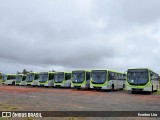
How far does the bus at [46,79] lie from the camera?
4419cm

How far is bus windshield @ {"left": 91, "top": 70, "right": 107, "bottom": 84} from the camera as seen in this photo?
33341 millimetres

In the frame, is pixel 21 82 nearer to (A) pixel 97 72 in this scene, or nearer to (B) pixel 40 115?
(A) pixel 97 72

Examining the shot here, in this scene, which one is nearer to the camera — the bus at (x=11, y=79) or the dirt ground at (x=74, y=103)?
the dirt ground at (x=74, y=103)

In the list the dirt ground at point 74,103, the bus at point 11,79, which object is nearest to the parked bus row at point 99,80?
the bus at point 11,79

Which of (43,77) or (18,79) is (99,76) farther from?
(18,79)

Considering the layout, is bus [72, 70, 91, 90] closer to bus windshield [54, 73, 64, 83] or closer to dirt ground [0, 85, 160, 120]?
bus windshield [54, 73, 64, 83]

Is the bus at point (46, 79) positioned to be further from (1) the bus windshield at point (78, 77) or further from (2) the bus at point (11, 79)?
(2) the bus at point (11, 79)

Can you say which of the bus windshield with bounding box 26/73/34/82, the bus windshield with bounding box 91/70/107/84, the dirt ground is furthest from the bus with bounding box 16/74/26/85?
the dirt ground

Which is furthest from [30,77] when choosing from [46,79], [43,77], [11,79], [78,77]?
[78,77]

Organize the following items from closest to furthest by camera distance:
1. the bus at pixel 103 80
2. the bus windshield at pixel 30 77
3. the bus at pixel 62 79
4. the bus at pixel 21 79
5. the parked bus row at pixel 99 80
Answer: the parked bus row at pixel 99 80 < the bus at pixel 103 80 < the bus at pixel 62 79 < the bus windshield at pixel 30 77 < the bus at pixel 21 79

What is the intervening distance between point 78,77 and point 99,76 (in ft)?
14.5

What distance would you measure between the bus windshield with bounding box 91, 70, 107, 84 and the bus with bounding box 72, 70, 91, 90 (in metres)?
2.89

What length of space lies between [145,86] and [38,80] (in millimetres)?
22918

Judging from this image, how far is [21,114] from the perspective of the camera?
1097cm
